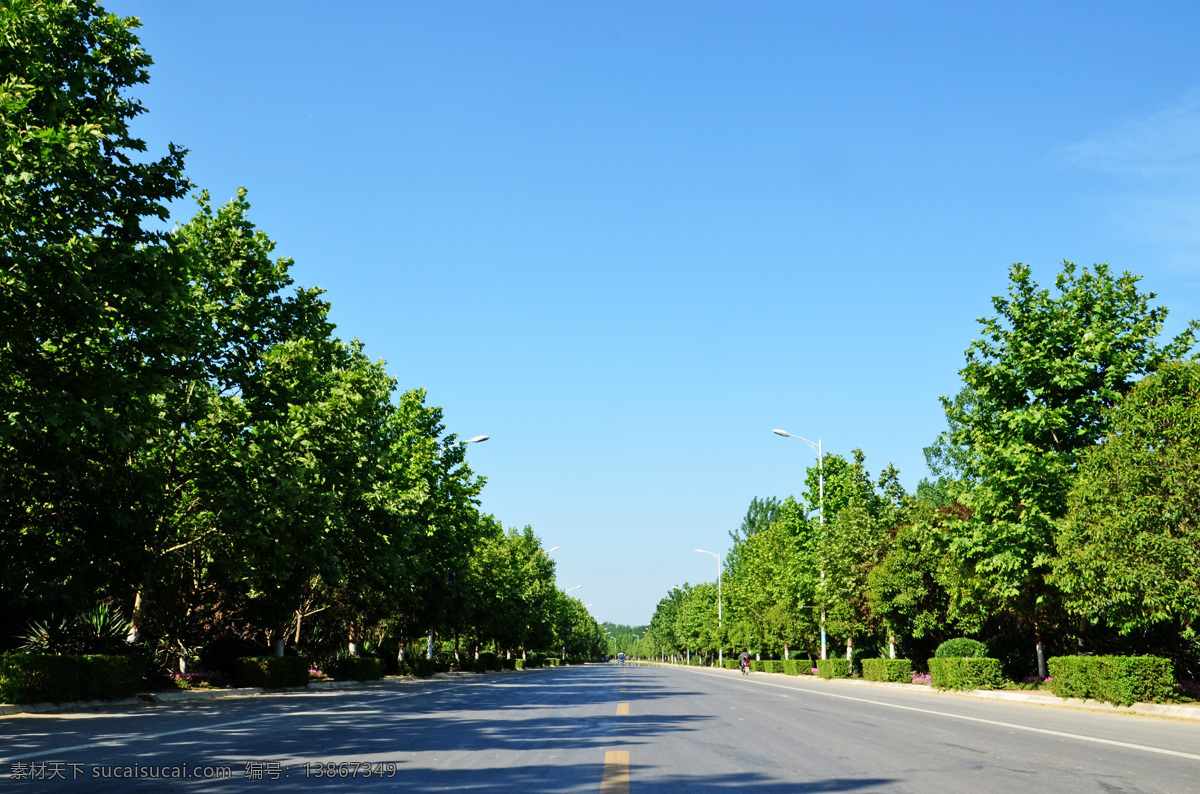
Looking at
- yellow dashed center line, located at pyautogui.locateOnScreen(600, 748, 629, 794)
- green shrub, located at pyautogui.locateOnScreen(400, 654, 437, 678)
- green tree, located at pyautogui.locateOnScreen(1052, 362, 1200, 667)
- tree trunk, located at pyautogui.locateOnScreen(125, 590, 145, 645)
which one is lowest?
green shrub, located at pyautogui.locateOnScreen(400, 654, 437, 678)

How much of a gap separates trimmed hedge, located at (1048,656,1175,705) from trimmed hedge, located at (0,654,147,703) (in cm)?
2156

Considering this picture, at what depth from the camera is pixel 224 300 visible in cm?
2556

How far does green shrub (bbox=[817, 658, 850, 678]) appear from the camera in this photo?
1781 inches

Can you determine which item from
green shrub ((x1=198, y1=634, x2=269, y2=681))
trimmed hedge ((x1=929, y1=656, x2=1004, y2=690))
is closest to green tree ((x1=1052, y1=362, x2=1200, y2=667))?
Answer: trimmed hedge ((x1=929, y1=656, x2=1004, y2=690))

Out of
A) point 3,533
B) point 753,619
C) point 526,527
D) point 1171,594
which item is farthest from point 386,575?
point 526,527

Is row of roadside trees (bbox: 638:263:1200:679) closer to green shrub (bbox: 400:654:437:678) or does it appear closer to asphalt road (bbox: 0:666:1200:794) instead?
asphalt road (bbox: 0:666:1200:794)

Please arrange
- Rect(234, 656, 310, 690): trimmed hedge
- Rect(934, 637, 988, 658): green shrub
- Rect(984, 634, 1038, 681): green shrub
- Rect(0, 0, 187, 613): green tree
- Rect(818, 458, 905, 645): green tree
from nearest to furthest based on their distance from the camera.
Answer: Rect(0, 0, 187, 613): green tree
Rect(234, 656, 310, 690): trimmed hedge
Rect(934, 637, 988, 658): green shrub
Rect(984, 634, 1038, 681): green shrub
Rect(818, 458, 905, 645): green tree

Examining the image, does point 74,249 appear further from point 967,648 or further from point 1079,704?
point 967,648

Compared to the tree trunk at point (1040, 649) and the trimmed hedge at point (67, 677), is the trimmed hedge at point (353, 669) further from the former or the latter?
the tree trunk at point (1040, 649)

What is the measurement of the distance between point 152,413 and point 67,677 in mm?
6108

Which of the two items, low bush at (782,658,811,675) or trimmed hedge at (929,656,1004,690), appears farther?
low bush at (782,658,811,675)

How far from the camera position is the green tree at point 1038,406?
89.4 feet

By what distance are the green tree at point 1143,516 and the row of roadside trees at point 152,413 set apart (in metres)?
18.8

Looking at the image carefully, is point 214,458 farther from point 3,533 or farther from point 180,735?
point 180,735
